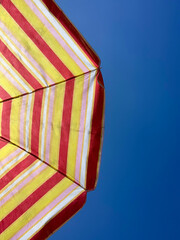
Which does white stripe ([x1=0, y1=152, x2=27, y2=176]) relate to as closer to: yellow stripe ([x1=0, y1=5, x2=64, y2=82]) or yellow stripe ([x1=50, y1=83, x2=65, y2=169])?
yellow stripe ([x1=50, y1=83, x2=65, y2=169])

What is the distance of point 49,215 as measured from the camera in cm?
156

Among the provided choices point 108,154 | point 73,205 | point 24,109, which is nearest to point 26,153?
point 24,109

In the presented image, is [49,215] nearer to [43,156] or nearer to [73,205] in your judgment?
[73,205]

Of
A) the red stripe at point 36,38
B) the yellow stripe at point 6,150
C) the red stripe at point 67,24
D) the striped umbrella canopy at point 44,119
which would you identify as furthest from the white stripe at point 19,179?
the red stripe at point 67,24

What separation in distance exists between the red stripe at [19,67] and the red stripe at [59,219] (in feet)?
1.80

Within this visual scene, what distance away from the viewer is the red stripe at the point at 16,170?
5.28 feet

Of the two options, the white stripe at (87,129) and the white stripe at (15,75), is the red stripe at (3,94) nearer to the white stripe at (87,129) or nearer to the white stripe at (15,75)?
the white stripe at (15,75)

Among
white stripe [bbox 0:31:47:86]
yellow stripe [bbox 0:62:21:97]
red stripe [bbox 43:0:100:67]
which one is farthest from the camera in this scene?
yellow stripe [bbox 0:62:21:97]

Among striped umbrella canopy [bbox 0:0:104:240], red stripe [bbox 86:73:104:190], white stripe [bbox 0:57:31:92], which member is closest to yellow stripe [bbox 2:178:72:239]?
striped umbrella canopy [bbox 0:0:104:240]

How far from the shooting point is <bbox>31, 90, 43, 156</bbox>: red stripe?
1.58 metres

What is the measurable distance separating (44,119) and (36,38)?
0.36m

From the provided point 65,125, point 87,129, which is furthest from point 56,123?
point 87,129

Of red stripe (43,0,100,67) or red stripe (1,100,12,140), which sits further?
red stripe (1,100,12,140)

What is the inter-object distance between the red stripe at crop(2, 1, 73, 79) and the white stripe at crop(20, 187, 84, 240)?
53 centimetres
